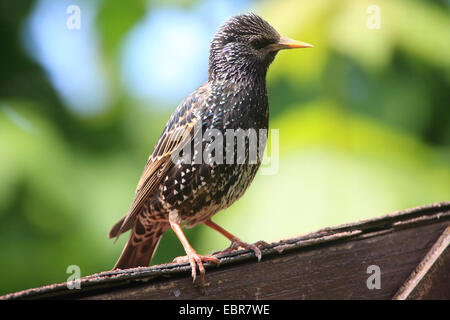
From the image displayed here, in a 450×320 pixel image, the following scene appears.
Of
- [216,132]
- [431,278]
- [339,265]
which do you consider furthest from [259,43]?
[431,278]

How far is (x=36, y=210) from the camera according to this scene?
4.66m

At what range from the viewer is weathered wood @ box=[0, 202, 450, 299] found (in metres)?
2.42

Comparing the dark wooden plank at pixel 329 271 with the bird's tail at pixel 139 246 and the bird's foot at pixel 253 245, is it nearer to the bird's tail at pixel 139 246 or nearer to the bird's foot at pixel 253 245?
the bird's foot at pixel 253 245

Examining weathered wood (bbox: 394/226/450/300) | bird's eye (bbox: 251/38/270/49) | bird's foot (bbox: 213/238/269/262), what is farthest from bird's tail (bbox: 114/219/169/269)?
weathered wood (bbox: 394/226/450/300)

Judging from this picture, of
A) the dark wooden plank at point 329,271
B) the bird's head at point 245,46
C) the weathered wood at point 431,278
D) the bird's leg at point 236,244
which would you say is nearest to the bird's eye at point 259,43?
the bird's head at point 245,46

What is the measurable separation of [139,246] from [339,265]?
153 cm

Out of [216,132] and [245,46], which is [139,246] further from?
[245,46]

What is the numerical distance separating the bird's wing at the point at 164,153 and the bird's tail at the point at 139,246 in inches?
5.8

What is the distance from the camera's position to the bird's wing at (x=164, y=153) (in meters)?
3.32

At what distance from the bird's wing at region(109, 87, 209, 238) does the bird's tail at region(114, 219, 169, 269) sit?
0.15 m
